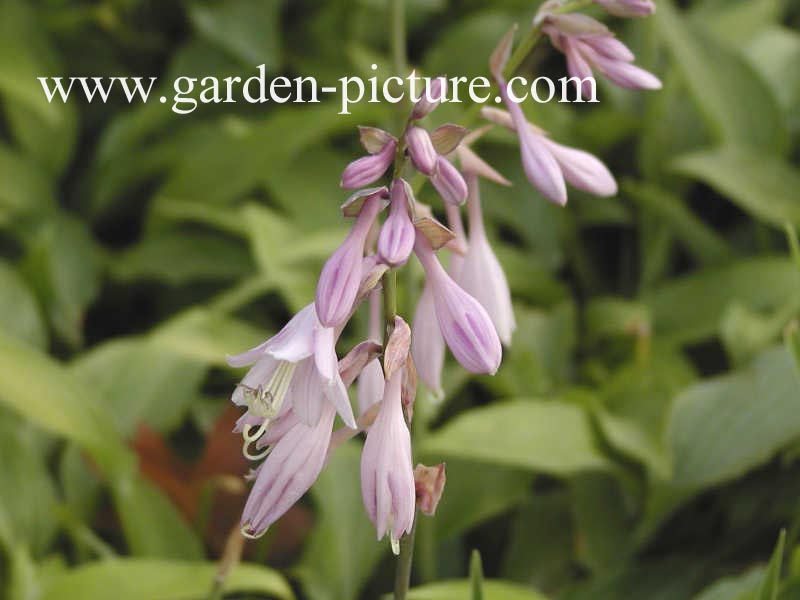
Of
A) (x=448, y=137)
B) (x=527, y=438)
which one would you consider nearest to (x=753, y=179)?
(x=527, y=438)

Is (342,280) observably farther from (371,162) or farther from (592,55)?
(592,55)

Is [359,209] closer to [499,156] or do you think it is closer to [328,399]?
[328,399]

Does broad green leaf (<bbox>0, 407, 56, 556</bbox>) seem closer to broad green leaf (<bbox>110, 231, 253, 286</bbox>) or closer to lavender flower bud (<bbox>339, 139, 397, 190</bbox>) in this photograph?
broad green leaf (<bbox>110, 231, 253, 286</bbox>)

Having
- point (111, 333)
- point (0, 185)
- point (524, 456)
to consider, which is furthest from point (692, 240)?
point (0, 185)

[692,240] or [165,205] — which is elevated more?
[165,205]

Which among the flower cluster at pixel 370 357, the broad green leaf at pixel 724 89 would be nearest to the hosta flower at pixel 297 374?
the flower cluster at pixel 370 357

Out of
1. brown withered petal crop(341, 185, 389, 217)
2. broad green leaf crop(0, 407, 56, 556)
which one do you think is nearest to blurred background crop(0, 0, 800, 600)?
broad green leaf crop(0, 407, 56, 556)
